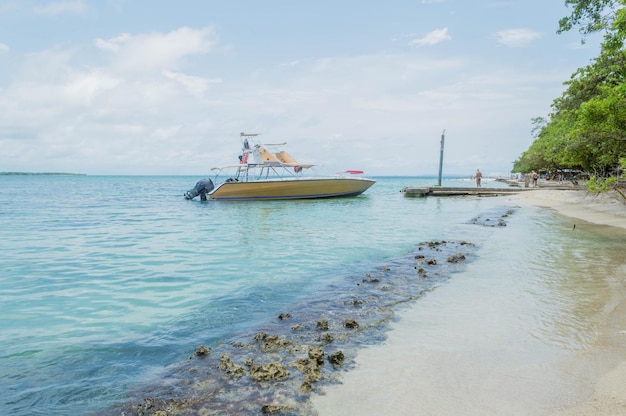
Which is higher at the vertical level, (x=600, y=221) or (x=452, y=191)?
(x=452, y=191)

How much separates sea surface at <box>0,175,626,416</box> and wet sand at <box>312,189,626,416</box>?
267 millimetres

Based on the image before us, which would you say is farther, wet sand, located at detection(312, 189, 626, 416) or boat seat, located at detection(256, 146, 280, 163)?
boat seat, located at detection(256, 146, 280, 163)

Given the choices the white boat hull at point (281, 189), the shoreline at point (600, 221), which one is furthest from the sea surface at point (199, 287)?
the white boat hull at point (281, 189)

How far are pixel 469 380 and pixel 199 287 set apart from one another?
5440 millimetres

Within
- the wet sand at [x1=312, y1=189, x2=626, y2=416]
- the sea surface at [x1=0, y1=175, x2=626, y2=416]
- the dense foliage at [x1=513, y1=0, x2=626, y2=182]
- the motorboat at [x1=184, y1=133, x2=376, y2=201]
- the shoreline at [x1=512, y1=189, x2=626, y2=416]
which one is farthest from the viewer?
the motorboat at [x1=184, y1=133, x2=376, y2=201]

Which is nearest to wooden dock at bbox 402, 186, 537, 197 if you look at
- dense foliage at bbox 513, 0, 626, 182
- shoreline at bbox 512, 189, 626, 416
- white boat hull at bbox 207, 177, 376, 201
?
shoreline at bbox 512, 189, 626, 416

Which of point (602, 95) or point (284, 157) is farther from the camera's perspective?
point (284, 157)

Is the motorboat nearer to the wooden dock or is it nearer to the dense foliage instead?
the wooden dock

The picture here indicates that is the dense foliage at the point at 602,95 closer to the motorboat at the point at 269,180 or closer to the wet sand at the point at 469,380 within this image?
the wet sand at the point at 469,380

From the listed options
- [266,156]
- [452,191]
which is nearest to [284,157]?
[266,156]

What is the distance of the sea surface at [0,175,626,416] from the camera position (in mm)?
4539

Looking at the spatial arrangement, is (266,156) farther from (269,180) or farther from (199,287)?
(199,287)

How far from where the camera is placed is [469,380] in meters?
3.88

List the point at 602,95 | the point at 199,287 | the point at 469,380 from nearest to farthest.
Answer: the point at 469,380
the point at 199,287
the point at 602,95
